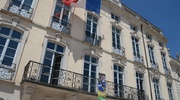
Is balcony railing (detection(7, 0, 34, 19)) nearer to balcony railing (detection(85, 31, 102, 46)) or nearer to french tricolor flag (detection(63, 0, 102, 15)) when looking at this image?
french tricolor flag (detection(63, 0, 102, 15))

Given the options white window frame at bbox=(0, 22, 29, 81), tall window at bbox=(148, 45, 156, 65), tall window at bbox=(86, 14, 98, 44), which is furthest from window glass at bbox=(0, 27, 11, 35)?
tall window at bbox=(148, 45, 156, 65)

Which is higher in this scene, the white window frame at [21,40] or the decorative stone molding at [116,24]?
the decorative stone molding at [116,24]

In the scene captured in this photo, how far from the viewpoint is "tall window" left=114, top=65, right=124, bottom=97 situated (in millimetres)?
9906

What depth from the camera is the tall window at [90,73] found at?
8.82 metres

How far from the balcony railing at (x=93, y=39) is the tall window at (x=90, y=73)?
3.38ft

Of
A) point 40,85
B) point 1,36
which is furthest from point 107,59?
point 1,36

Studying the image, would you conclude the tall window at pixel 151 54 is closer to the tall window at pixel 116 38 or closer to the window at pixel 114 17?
the tall window at pixel 116 38

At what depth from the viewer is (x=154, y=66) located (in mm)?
14375

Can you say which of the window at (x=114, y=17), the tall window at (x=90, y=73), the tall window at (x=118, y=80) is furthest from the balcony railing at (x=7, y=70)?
the window at (x=114, y=17)

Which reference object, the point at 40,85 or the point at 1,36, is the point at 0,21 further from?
the point at 40,85

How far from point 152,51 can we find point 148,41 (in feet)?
3.48

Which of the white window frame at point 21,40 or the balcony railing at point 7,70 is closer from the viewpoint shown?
the balcony railing at point 7,70

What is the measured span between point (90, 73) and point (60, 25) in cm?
330

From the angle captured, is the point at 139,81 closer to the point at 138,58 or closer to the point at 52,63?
the point at 138,58
